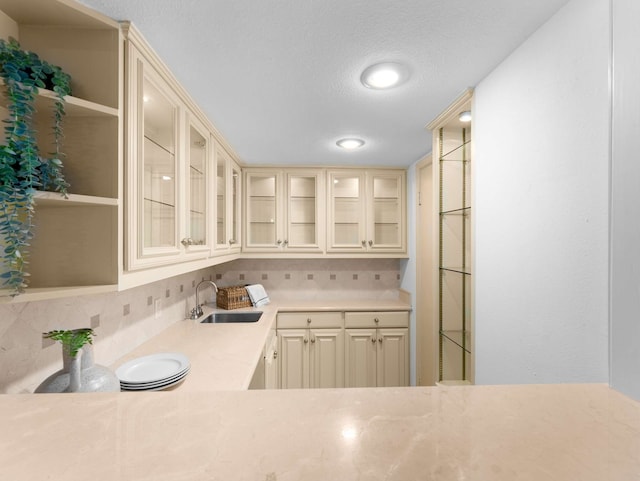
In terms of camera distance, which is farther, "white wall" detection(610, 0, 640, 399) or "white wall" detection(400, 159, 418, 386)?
"white wall" detection(400, 159, 418, 386)

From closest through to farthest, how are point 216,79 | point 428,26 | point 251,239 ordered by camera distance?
1. point 428,26
2. point 216,79
3. point 251,239

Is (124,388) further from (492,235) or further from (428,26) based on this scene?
(428,26)

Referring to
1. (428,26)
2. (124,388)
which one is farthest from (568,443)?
(124,388)

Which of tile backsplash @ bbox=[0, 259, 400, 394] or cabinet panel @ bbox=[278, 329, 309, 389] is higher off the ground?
tile backsplash @ bbox=[0, 259, 400, 394]

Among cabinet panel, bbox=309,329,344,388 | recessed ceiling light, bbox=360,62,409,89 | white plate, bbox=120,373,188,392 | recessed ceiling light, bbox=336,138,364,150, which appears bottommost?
cabinet panel, bbox=309,329,344,388

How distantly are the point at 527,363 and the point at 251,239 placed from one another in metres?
2.50

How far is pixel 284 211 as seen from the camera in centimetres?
312

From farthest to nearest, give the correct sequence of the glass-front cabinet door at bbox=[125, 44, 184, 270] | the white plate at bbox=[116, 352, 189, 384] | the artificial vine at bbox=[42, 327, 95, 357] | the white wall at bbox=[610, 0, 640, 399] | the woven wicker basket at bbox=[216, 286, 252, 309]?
the woven wicker basket at bbox=[216, 286, 252, 309] → the white plate at bbox=[116, 352, 189, 384] → the glass-front cabinet door at bbox=[125, 44, 184, 270] → the artificial vine at bbox=[42, 327, 95, 357] → the white wall at bbox=[610, 0, 640, 399]

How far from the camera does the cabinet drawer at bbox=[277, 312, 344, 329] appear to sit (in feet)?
9.83

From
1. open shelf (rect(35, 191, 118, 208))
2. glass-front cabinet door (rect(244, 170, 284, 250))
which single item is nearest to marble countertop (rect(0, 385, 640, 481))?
open shelf (rect(35, 191, 118, 208))

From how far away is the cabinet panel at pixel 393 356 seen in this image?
120 inches

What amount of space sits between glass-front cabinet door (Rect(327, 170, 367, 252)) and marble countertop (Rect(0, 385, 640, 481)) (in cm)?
254

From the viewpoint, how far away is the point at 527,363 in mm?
1112

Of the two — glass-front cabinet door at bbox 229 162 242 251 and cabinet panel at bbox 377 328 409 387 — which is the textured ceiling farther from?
cabinet panel at bbox 377 328 409 387
